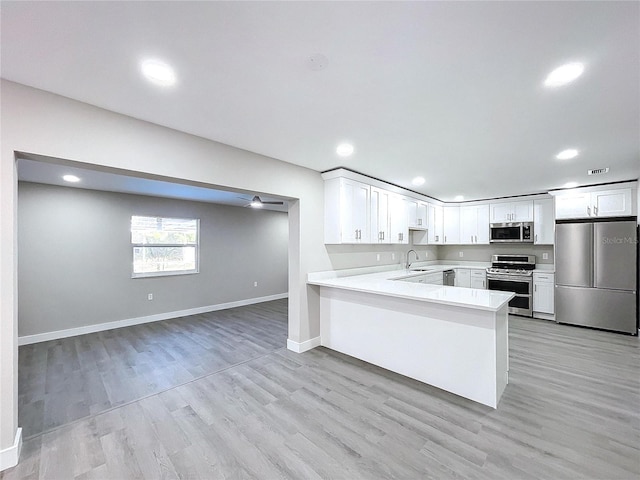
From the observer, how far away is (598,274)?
15.3ft

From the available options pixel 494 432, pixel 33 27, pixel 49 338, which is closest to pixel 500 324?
pixel 494 432

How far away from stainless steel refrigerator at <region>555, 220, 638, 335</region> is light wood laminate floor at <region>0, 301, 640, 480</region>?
1694mm

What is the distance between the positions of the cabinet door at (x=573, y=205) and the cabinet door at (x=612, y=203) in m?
0.09

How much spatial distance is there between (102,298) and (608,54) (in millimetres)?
6789

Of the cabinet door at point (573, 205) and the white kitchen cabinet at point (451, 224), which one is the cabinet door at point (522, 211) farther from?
the white kitchen cabinet at point (451, 224)

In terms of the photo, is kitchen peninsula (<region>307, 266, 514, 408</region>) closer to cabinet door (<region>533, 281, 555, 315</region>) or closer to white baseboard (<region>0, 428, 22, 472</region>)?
white baseboard (<region>0, 428, 22, 472</region>)

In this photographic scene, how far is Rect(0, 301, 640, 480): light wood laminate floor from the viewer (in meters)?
1.82

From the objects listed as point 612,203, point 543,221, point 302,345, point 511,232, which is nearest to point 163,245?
point 302,345

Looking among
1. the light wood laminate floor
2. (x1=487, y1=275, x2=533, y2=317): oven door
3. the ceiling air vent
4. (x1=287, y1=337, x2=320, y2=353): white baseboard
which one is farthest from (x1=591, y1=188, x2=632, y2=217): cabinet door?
(x1=287, y1=337, x2=320, y2=353): white baseboard

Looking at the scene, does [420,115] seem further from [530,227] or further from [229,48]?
[530,227]

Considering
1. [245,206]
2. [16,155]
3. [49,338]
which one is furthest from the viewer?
[245,206]

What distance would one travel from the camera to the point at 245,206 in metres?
6.73

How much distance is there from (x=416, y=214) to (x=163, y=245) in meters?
5.23

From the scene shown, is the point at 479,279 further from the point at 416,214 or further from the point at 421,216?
the point at 416,214
